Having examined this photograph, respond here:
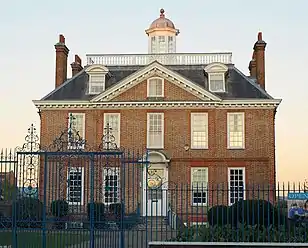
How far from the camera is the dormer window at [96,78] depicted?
34.5 m

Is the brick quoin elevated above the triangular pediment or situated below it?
below

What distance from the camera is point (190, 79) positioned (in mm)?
34406

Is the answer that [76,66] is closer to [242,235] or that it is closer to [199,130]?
[199,130]

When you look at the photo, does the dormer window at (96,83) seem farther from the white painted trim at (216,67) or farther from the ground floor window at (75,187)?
the white painted trim at (216,67)

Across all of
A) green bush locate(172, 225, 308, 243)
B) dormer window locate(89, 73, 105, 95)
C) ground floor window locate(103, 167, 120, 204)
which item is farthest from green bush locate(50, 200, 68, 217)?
dormer window locate(89, 73, 105, 95)

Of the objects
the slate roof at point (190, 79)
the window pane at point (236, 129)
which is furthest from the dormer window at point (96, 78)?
the window pane at point (236, 129)

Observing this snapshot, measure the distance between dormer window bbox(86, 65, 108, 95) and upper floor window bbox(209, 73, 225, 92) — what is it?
6.48 m

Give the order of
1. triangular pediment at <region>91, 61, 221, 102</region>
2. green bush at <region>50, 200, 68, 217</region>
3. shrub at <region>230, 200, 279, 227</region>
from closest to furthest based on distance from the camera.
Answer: shrub at <region>230, 200, 279, 227</region>
green bush at <region>50, 200, 68, 217</region>
triangular pediment at <region>91, 61, 221, 102</region>

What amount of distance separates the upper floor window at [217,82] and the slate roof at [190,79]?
0.35 meters

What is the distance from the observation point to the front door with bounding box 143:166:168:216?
14.2m

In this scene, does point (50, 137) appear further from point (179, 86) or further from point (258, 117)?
point (258, 117)

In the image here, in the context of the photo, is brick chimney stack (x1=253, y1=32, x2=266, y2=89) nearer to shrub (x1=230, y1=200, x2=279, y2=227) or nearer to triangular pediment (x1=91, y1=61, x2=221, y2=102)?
triangular pediment (x1=91, y1=61, x2=221, y2=102)

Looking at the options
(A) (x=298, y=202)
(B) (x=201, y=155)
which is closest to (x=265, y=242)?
(A) (x=298, y=202)

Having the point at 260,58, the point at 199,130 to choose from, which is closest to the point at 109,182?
the point at 199,130
